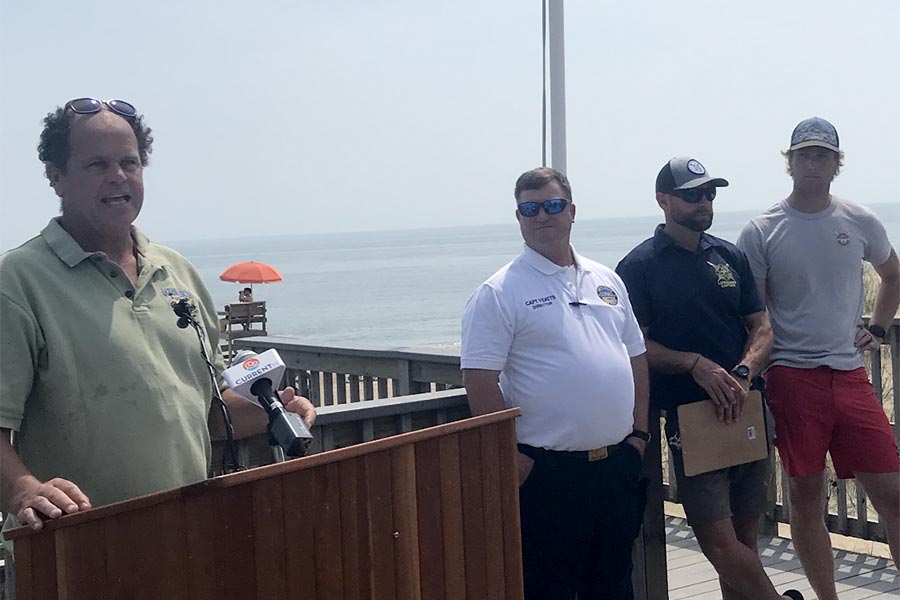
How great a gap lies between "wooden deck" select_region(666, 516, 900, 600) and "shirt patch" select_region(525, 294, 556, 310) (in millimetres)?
1917

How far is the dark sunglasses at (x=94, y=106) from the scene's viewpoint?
7.80 ft

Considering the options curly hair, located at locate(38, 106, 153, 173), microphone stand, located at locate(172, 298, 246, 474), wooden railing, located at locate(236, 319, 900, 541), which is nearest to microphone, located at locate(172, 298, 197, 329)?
microphone stand, located at locate(172, 298, 246, 474)

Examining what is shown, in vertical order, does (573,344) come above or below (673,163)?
below

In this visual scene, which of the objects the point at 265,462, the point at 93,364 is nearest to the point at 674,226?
the point at 265,462

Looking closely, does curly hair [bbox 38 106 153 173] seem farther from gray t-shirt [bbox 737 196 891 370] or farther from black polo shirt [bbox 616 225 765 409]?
gray t-shirt [bbox 737 196 891 370]

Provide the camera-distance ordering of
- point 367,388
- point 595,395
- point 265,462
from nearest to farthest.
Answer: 1. point 265,462
2. point 595,395
3. point 367,388

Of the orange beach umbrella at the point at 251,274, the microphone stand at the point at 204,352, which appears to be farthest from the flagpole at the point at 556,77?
the orange beach umbrella at the point at 251,274

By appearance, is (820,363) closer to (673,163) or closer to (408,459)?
(673,163)

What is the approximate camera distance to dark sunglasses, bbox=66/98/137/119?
7.80 feet

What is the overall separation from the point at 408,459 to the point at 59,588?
76cm

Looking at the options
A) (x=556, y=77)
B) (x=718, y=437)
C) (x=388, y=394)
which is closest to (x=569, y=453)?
(x=718, y=437)

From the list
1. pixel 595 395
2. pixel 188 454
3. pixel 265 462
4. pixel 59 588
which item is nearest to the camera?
pixel 59 588

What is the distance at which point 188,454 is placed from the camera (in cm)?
239

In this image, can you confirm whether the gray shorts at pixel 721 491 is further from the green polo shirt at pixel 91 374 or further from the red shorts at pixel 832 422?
the green polo shirt at pixel 91 374
